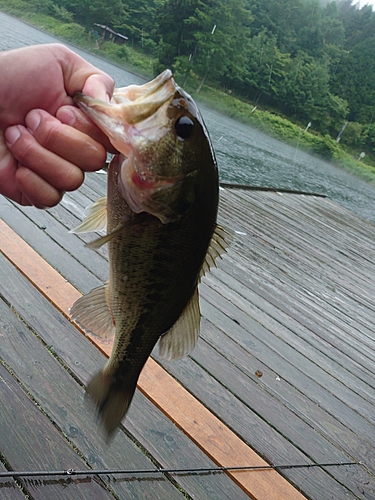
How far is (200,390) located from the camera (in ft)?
8.02

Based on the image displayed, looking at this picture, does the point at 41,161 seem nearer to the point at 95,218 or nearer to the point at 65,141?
the point at 65,141

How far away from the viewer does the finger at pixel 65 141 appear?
3.10 ft

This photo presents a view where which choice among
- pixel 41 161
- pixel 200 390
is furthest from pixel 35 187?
pixel 200 390

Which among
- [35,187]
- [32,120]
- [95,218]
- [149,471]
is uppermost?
[32,120]

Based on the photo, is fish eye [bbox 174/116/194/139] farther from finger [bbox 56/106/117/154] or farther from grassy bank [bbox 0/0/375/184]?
grassy bank [bbox 0/0/375/184]

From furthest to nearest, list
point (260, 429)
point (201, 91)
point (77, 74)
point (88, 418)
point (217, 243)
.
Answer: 1. point (201, 91)
2. point (260, 429)
3. point (88, 418)
4. point (217, 243)
5. point (77, 74)

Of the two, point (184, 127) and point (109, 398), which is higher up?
point (184, 127)

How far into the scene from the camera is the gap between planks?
2.00 m

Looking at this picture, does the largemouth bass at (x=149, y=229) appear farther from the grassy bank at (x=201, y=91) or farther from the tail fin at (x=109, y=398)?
the grassy bank at (x=201, y=91)

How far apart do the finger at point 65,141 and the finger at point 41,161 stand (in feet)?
Result: 0.04

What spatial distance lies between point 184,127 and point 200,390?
6.06 ft

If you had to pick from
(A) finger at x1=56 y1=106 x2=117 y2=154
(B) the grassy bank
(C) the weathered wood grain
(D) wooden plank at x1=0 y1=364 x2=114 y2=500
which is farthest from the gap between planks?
(B) the grassy bank

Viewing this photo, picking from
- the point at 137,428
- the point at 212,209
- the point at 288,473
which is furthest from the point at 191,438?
the point at 212,209

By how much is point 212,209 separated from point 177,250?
0.15 metres
